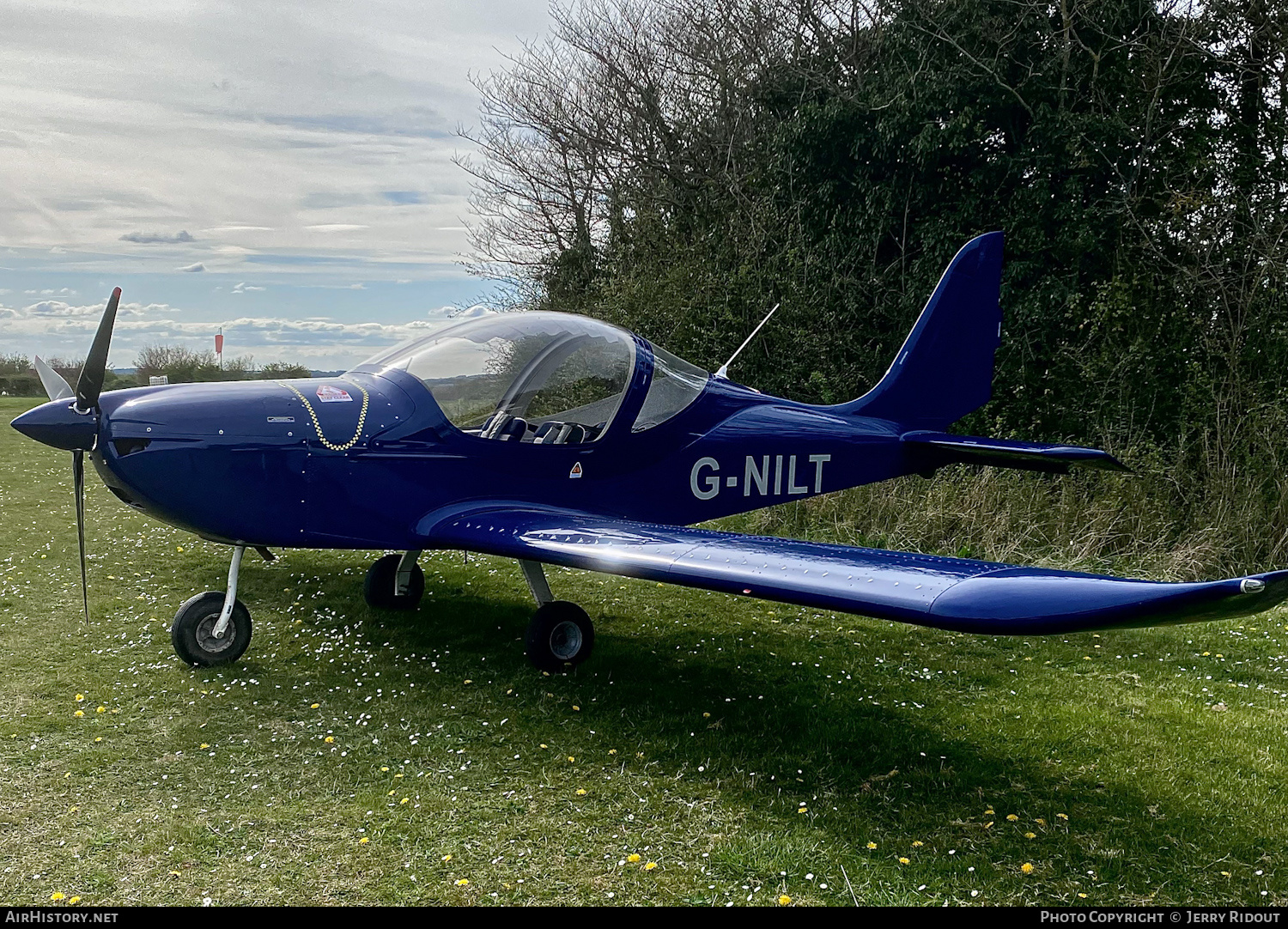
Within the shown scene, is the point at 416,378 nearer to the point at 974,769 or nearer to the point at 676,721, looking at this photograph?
the point at 676,721

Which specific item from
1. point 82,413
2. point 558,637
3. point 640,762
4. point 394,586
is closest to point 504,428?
point 558,637

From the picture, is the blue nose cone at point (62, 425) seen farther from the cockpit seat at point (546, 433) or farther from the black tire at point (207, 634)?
the cockpit seat at point (546, 433)

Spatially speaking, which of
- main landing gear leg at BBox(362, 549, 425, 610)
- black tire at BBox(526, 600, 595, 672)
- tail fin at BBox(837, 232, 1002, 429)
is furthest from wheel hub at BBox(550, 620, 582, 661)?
tail fin at BBox(837, 232, 1002, 429)

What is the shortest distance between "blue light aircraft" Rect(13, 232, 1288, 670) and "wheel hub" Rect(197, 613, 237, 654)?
10 mm

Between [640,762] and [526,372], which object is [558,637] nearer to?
[640,762]

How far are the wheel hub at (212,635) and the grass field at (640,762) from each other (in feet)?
0.65

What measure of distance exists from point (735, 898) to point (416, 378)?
11.6ft

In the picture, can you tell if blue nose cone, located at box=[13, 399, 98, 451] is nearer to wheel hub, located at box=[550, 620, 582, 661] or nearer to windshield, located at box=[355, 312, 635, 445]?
windshield, located at box=[355, 312, 635, 445]

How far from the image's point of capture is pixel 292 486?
507 centimetres

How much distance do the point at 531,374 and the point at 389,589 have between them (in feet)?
6.62

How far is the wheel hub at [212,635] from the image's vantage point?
520 cm

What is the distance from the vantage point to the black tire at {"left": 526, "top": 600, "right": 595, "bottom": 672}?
16.7 ft

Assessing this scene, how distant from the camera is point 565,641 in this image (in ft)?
17.0
